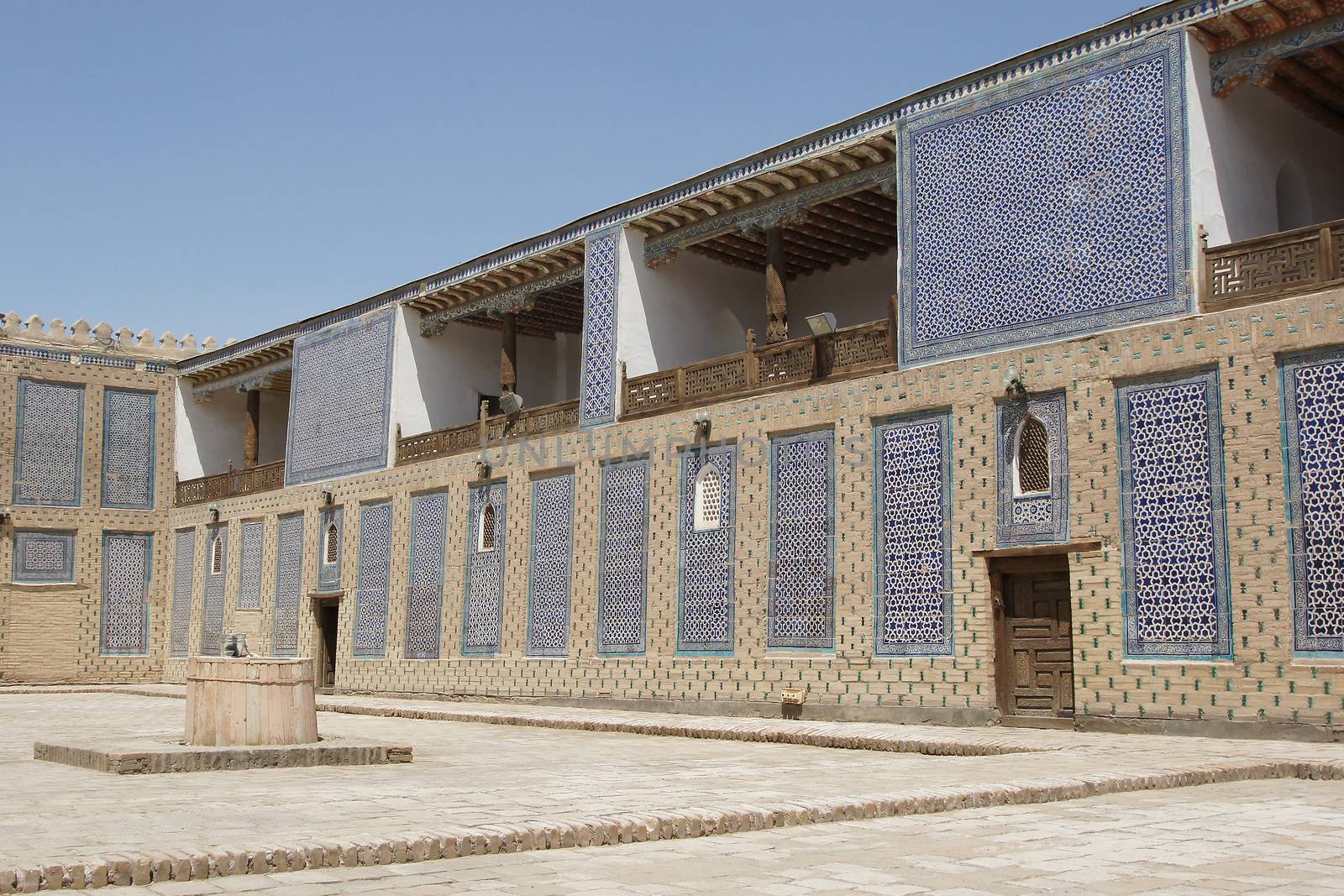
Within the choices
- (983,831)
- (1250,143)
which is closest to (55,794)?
(983,831)

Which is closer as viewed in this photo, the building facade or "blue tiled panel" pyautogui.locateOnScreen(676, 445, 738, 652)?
the building facade

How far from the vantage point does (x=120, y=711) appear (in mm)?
17344

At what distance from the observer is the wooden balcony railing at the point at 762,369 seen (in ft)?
47.8

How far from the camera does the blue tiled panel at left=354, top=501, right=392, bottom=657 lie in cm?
2139

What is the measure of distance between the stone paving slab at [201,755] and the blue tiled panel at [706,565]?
6.47 m

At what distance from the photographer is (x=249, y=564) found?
25.0 metres

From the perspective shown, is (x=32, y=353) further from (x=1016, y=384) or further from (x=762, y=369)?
(x=1016, y=384)

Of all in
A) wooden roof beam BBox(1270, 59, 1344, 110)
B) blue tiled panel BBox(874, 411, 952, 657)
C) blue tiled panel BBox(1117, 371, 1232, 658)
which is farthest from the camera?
blue tiled panel BBox(874, 411, 952, 657)

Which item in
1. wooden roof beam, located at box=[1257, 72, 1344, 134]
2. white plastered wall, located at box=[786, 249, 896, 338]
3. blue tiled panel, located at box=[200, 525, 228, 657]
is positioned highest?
wooden roof beam, located at box=[1257, 72, 1344, 134]

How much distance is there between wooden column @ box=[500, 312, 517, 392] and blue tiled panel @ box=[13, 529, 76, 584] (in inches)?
441

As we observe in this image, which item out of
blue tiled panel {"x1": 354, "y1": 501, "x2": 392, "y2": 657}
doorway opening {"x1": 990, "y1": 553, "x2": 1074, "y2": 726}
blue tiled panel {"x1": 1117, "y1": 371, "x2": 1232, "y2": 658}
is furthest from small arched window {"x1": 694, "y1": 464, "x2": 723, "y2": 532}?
blue tiled panel {"x1": 354, "y1": 501, "x2": 392, "y2": 657}

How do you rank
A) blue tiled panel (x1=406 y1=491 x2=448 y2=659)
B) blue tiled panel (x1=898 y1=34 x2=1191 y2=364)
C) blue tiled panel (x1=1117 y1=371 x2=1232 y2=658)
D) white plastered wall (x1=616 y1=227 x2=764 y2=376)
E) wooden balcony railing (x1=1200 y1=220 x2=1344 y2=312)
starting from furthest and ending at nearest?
1. blue tiled panel (x1=406 y1=491 x2=448 y2=659)
2. white plastered wall (x1=616 y1=227 x2=764 y2=376)
3. blue tiled panel (x1=898 y1=34 x2=1191 y2=364)
4. blue tiled panel (x1=1117 y1=371 x2=1232 y2=658)
5. wooden balcony railing (x1=1200 y1=220 x2=1344 y2=312)

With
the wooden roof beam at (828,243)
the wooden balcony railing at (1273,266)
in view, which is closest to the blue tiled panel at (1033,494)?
the wooden balcony railing at (1273,266)

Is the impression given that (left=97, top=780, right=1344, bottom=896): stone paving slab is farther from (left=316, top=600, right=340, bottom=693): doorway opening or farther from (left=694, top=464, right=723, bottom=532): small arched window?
(left=316, top=600, right=340, bottom=693): doorway opening
